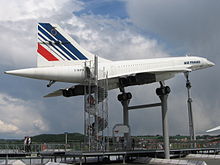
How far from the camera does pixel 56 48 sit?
2606 cm

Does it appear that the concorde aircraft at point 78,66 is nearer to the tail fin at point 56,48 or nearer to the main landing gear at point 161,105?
the tail fin at point 56,48

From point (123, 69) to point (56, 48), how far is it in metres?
6.05

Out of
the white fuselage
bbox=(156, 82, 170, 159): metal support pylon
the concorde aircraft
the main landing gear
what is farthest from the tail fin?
bbox=(156, 82, 170, 159): metal support pylon

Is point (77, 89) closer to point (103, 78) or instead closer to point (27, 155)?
point (103, 78)

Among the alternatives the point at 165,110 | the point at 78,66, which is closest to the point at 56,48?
the point at 78,66

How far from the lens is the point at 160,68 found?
90.4 ft

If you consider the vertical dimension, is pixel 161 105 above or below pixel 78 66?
below

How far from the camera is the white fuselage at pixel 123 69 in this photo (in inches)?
946

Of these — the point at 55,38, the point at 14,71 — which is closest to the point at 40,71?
the point at 14,71

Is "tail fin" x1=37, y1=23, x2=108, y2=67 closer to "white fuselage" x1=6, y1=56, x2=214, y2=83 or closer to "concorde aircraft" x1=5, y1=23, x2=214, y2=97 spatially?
"concorde aircraft" x1=5, y1=23, x2=214, y2=97

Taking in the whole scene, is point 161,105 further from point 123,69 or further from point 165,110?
point 123,69

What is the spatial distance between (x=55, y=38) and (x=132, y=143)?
11.9 m

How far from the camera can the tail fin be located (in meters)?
25.4

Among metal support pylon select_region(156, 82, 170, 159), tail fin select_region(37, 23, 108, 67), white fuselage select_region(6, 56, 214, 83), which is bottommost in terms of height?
metal support pylon select_region(156, 82, 170, 159)
